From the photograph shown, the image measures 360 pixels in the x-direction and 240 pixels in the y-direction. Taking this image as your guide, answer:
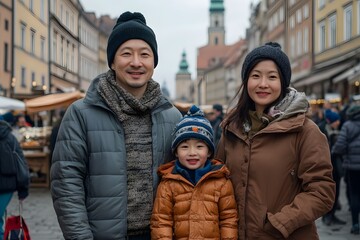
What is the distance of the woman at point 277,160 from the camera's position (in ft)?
8.84

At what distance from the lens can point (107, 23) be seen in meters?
65.8

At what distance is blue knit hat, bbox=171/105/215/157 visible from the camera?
Answer: 9.57 ft

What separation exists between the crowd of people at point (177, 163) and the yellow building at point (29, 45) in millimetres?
21086

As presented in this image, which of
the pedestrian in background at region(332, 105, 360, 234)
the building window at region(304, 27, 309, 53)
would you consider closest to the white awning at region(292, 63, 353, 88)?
the building window at region(304, 27, 309, 53)

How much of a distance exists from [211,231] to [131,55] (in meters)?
1.06

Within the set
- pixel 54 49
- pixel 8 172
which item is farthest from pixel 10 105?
pixel 54 49

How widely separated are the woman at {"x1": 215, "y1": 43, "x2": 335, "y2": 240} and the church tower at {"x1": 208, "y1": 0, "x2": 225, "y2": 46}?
126526mm

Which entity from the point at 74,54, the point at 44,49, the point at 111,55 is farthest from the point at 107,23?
the point at 111,55

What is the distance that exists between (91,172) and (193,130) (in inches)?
24.1

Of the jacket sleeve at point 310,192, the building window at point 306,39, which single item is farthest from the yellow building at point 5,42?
the jacket sleeve at point 310,192

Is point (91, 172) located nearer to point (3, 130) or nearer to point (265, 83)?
point (265, 83)

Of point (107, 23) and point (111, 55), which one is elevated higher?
point (107, 23)

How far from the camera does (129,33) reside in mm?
2889

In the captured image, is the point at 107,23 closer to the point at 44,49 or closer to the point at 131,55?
the point at 44,49
